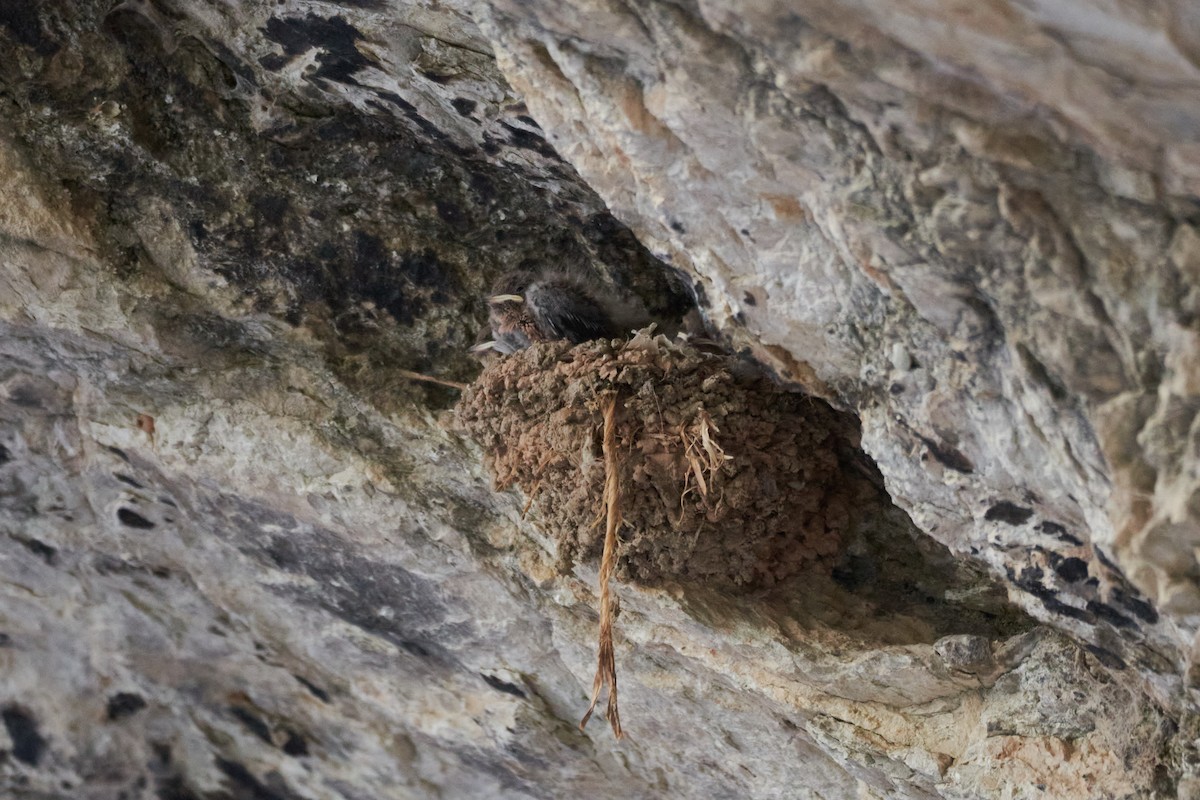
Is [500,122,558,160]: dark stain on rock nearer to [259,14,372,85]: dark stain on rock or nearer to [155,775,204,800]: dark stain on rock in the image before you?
[259,14,372,85]: dark stain on rock

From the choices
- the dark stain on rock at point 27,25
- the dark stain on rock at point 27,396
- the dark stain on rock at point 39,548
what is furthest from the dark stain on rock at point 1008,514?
the dark stain on rock at point 39,548

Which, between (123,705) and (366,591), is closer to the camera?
(366,591)

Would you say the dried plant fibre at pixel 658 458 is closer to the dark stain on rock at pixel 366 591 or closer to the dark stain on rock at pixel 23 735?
the dark stain on rock at pixel 366 591

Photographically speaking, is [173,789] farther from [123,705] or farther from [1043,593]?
[1043,593]

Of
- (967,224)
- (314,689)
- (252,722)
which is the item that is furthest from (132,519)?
(967,224)

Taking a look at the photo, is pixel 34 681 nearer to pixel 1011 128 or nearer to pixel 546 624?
pixel 546 624

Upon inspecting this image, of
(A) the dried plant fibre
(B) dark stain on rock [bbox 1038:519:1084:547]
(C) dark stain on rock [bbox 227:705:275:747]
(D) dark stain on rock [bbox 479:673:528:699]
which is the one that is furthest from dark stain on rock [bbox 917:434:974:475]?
(C) dark stain on rock [bbox 227:705:275:747]
